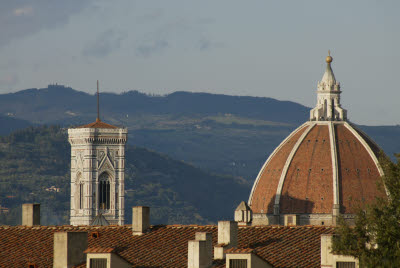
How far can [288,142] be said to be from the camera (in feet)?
523

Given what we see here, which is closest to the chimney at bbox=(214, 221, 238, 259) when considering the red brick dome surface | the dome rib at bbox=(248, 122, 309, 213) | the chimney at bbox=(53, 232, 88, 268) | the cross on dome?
the chimney at bbox=(53, 232, 88, 268)

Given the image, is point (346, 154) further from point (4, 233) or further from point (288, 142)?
point (4, 233)

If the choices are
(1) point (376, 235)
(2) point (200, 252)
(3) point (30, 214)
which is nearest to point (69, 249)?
(2) point (200, 252)

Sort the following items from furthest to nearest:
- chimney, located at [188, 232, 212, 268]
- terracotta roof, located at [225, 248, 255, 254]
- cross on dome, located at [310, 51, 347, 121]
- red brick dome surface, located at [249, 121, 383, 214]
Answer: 1. cross on dome, located at [310, 51, 347, 121]
2. red brick dome surface, located at [249, 121, 383, 214]
3. chimney, located at [188, 232, 212, 268]
4. terracotta roof, located at [225, 248, 255, 254]

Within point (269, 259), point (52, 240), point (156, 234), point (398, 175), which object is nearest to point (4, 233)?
point (52, 240)

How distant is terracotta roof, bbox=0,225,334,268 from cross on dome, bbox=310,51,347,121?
112342 millimetres

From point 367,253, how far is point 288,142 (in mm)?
119970

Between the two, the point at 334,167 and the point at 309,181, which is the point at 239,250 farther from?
the point at 334,167

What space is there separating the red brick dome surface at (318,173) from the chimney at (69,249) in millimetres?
110975

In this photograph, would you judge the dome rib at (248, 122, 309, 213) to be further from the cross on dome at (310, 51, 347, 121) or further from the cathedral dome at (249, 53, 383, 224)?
the cross on dome at (310, 51, 347, 121)

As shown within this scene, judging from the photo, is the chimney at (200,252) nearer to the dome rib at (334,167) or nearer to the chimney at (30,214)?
the chimney at (30,214)

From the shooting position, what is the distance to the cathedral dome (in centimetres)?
15525

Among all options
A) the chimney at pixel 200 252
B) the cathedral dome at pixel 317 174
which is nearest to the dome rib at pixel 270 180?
the cathedral dome at pixel 317 174

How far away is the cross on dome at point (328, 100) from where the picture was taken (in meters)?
162
